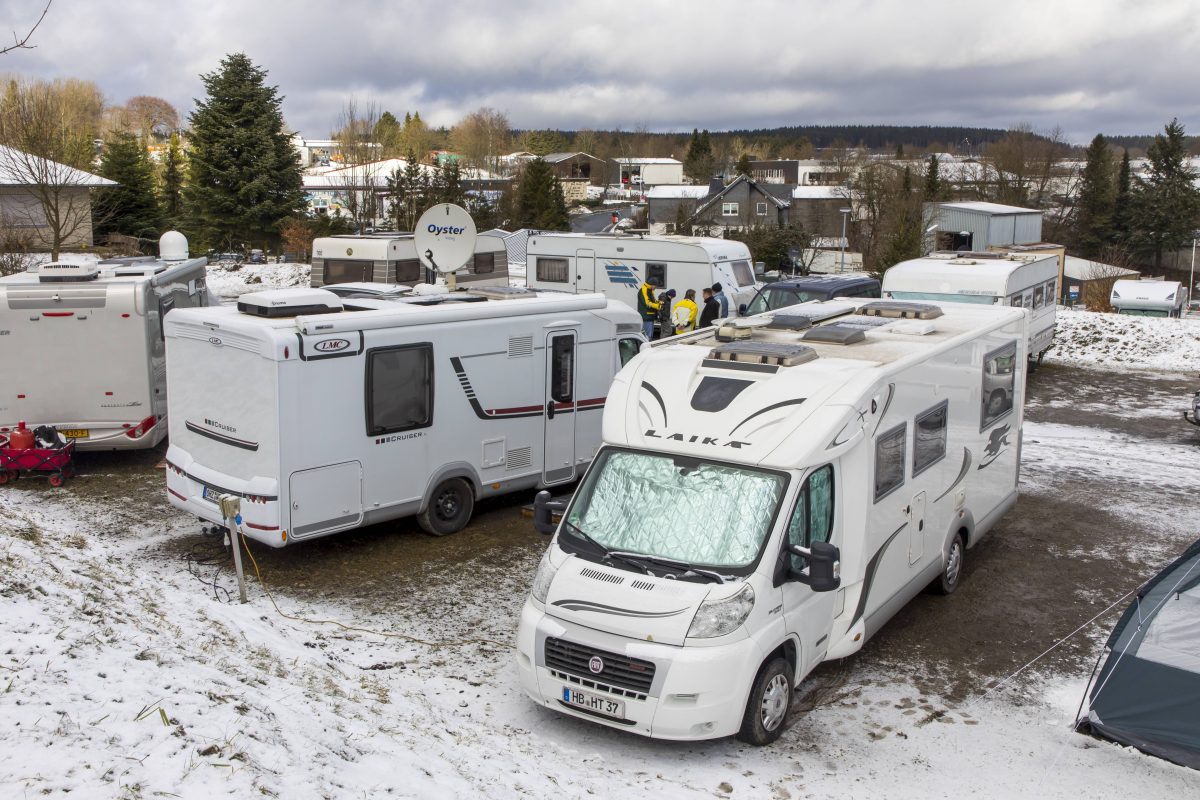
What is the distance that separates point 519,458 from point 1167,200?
64.9m

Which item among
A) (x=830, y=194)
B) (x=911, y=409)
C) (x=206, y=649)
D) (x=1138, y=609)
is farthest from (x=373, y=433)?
(x=830, y=194)

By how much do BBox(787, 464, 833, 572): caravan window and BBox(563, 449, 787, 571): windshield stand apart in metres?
0.19

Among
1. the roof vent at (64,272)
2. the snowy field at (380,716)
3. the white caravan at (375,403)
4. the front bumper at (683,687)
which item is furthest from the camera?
the roof vent at (64,272)

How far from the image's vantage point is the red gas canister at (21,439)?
475 inches

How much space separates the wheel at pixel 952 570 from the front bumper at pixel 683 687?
347cm

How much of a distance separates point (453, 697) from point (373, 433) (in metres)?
3.33

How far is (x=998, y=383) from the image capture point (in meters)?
9.87

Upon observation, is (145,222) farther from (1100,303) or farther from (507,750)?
(507,750)

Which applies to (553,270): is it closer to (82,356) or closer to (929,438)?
(82,356)

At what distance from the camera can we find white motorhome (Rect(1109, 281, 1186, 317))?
119ft

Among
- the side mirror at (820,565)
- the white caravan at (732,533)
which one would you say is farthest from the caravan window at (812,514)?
the side mirror at (820,565)

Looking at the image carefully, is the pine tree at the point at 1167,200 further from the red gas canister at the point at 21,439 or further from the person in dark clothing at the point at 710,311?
the red gas canister at the point at 21,439

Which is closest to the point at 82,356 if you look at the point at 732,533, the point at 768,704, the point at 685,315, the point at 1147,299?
the point at 685,315

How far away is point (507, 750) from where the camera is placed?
6.21m
